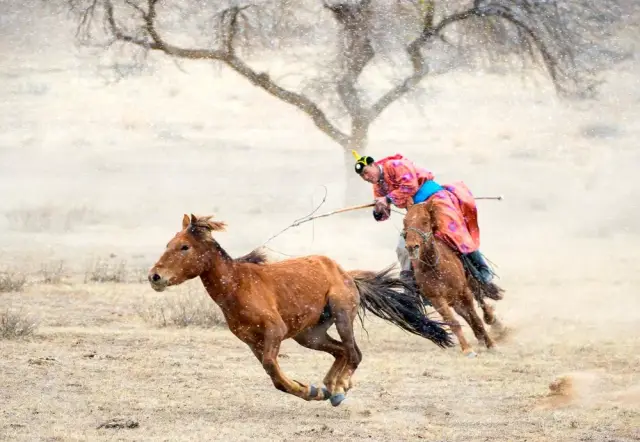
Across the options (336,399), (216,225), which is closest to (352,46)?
(336,399)

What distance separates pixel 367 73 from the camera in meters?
35.4

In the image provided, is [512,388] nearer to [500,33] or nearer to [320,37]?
[500,33]

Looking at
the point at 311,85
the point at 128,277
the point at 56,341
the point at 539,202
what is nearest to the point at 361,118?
the point at 311,85

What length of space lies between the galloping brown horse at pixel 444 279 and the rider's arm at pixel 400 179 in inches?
9.4

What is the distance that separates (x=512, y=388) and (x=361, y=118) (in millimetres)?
16492

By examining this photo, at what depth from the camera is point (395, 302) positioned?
8703 mm

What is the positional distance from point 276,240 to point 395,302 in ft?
46.5

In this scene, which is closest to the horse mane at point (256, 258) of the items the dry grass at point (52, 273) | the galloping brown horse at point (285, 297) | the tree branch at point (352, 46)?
the galloping brown horse at point (285, 297)

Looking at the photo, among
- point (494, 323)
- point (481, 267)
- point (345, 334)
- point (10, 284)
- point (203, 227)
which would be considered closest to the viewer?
point (203, 227)

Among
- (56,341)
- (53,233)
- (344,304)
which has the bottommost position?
(53,233)

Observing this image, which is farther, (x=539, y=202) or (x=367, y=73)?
(x=367, y=73)

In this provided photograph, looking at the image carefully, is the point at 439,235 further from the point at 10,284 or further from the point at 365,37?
the point at 365,37

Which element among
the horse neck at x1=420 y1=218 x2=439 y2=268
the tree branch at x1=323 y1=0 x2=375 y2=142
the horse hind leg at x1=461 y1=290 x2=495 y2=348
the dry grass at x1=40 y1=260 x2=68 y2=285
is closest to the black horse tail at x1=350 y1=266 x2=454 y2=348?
the horse neck at x1=420 y1=218 x2=439 y2=268

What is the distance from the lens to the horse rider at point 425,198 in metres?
10.5
